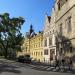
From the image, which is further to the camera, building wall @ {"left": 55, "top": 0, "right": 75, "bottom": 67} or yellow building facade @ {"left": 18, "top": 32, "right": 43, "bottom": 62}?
yellow building facade @ {"left": 18, "top": 32, "right": 43, "bottom": 62}

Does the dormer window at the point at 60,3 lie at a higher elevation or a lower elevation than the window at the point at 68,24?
higher

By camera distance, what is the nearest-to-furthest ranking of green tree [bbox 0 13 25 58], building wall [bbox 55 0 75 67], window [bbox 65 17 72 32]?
building wall [bbox 55 0 75 67]
window [bbox 65 17 72 32]
green tree [bbox 0 13 25 58]

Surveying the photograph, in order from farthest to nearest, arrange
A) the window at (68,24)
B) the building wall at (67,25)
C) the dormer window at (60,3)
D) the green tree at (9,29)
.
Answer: the green tree at (9,29) < the dormer window at (60,3) < the window at (68,24) < the building wall at (67,25)

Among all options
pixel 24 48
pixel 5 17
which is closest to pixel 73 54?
pixel 5 17

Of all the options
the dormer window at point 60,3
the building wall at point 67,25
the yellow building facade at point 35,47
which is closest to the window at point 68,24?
the building wall at point 67,25

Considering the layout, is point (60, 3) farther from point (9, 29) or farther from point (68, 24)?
point (9, 29)

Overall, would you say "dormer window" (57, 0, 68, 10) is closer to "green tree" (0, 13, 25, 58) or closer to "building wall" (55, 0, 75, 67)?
"building wall" (55, 0, 75, 67)

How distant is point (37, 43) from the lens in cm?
7550

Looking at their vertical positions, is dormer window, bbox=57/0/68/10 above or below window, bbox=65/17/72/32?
above

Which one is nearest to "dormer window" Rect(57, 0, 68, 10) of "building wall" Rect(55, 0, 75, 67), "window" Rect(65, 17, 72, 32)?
"building wall" Rect(55, 0, 75, 67)

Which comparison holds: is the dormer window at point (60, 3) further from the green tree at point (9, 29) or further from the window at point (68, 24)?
the green tree at point (9, 29)

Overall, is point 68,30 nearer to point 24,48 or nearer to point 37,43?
point 37,43

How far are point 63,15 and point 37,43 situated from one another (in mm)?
39191

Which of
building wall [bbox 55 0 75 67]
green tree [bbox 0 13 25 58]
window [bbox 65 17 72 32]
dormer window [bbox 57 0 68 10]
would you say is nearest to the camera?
building wall [bbox 55 0 75 67]
